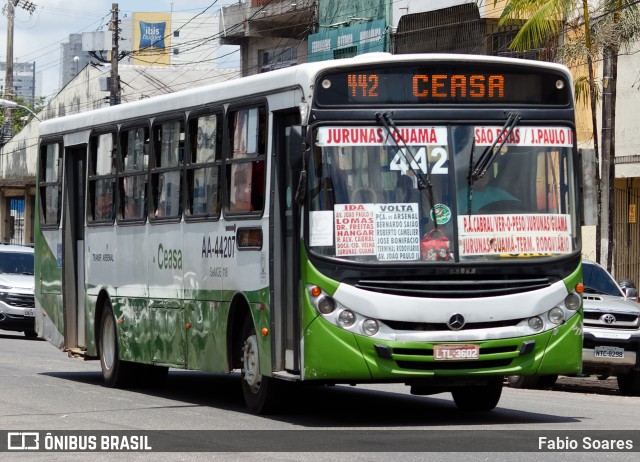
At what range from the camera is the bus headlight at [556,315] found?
12946mm

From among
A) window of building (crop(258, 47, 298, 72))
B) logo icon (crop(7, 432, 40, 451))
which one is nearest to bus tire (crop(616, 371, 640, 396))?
logo icon (crop(7, 432, 40, 451))

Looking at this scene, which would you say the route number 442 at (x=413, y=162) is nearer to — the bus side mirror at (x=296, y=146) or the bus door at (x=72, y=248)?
the bus side mirror at (x=296, y=146)

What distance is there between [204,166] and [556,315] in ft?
12.9

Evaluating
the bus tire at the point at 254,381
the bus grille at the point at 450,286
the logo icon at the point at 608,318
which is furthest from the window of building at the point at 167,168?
the logo icon at the point at 608,318

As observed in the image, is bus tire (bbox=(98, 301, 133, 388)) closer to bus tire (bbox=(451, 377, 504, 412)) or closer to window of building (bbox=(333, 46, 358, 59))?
bus tire (bbox=(451, 377, 504, 412))

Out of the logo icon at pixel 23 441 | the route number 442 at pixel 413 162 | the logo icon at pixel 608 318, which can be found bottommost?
the logo icon at pixel 23 441

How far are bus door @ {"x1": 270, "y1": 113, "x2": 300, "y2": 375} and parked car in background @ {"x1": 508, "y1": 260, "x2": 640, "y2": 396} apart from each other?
6.26m

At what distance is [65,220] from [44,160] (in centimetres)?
134

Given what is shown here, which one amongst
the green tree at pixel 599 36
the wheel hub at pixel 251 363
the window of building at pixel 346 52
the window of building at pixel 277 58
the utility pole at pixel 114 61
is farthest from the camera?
the window of building at pixel 277 58

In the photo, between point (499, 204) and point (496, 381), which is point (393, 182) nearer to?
point (499, 204)

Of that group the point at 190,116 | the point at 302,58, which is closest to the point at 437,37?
the point at 302,58

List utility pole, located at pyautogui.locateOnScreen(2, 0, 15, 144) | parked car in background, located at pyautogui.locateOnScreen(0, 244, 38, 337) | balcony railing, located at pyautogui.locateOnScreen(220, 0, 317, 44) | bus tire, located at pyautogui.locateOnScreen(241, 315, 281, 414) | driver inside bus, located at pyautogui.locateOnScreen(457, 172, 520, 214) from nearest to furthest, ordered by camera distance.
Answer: driver inside bus, located at pyautogui.locateOnScreen(457, 172, 520, 214)
bus tire, located at pyautogui.locateOnScreen(241, 315, 281, 414)
parked car in background, located at pyautogui.locateOnScreen(0, 244, 38, 337)
balcony railing, located at pyautogui.locateOnScreen(220, 0, 317, 44)
utility pole, located at pyautogui.locateOnScreen(2, 0, 15, 144)

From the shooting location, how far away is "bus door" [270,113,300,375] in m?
13.1

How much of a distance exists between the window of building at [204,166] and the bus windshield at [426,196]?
2164mm
